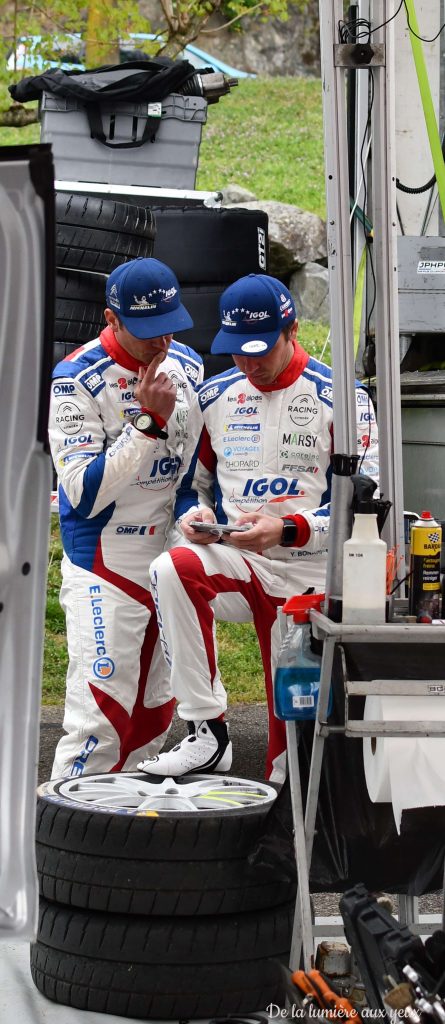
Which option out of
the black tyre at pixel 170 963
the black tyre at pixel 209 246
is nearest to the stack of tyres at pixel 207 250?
the black tyre at pixel 209 246

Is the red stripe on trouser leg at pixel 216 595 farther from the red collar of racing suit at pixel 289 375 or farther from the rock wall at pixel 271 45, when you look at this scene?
the rock wall at pixel 271 45

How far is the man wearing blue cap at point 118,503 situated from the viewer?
456 cm

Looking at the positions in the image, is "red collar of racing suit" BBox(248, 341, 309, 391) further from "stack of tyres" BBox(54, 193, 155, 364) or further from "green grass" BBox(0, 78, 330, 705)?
"green grass" BBox(0, 78, 330, 705)

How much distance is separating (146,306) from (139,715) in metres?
1.46

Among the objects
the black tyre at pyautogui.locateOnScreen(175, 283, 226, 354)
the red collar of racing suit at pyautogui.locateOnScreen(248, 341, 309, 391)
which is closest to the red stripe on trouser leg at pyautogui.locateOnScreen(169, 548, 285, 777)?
the red collar of racing suit at pyautogui.locateOnScreen(248, 341, 309, 391)

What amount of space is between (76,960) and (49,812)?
38 centimetres

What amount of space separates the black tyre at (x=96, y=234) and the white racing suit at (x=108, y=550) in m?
1.36

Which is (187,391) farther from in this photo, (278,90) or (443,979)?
(278,90)

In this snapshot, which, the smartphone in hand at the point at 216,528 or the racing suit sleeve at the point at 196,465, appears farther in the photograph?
the racing suit sleeve at the point at 196,465

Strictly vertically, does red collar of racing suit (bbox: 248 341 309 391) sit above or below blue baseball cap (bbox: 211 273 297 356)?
below

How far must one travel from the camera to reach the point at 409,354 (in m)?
6.61

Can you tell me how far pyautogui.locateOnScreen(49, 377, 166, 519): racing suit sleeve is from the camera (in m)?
4.51

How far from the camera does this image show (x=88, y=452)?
182 inches

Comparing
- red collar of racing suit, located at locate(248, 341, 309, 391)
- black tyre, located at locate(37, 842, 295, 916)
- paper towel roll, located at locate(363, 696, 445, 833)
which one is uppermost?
red collar of racing suit, located at locate(248, 341, 309, 391)
